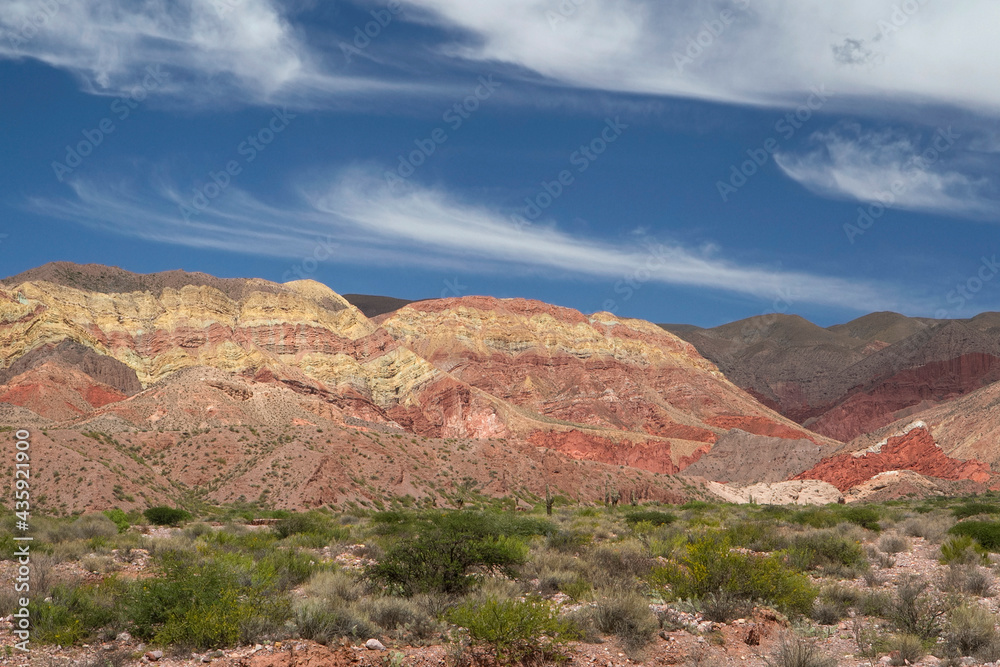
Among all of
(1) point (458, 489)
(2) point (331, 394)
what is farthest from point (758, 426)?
(1) point (458, 489)

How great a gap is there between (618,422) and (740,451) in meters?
27.4

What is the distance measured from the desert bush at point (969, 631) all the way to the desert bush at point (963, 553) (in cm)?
728

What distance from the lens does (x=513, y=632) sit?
9461 millimetres

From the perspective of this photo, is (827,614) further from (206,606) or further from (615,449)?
(615,449)

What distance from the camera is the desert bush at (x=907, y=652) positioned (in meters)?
9.53

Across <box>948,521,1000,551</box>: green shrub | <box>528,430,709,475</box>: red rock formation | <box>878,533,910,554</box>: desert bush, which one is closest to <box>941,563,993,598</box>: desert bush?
<box>878,533,910,554</box>: desert bush

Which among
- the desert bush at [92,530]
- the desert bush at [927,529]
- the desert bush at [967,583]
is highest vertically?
the desert bush at [967,583]

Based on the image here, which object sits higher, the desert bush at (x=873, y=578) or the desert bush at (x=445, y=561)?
the desert bush at (x=445, y=561)

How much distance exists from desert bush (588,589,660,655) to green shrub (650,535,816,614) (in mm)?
1949

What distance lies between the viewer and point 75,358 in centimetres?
8512

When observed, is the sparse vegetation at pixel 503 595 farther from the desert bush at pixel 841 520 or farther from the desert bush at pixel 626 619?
the desert bush at pixel 841 520

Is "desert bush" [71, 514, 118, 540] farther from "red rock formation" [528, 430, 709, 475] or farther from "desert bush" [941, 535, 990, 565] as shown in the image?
"red rock formation" [528, 430, 709, 475]

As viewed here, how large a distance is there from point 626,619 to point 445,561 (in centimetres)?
419

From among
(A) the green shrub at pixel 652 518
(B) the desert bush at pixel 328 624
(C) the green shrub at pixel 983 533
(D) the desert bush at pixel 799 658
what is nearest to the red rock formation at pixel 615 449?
(A) the green shrub at pixel 652 518
